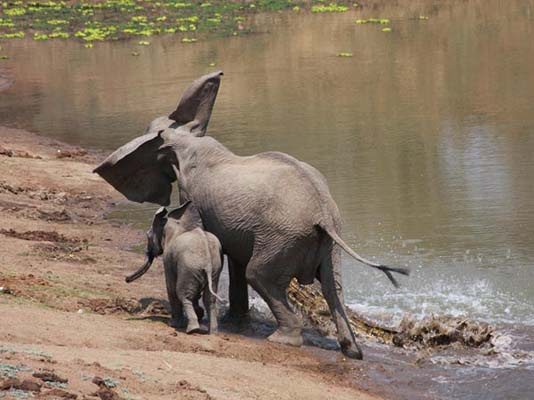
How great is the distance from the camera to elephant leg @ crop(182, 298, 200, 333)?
34.2ft

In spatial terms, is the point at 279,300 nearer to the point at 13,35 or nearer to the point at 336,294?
the point at 336,294

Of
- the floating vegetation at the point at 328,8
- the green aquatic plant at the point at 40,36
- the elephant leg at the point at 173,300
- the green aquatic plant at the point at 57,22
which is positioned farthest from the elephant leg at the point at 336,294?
the green aquatic plant at the point at 57,22

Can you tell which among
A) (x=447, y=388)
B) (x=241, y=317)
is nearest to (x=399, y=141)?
(x=241, y=317)

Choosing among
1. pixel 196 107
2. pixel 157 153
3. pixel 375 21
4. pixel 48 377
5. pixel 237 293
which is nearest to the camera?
pixel 48 377

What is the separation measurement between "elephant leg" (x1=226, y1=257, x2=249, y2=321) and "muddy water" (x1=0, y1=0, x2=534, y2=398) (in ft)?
5.18

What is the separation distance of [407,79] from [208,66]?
24.1ft

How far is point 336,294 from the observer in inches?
418

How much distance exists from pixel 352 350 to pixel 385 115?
1549 centimetres

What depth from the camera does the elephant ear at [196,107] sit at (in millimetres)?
11945

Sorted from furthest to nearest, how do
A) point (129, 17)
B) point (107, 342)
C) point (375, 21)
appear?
point (129, 17), point (375, 21), point (107, 342)

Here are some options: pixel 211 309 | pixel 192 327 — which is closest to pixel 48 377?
pixel 192 327

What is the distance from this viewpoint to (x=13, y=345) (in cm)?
847

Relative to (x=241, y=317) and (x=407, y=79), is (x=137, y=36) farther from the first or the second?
(x=241, y=317)

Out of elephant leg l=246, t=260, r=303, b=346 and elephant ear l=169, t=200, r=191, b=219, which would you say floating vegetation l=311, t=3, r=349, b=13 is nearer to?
elephant ear l=169, t=200, r=191, b=219
